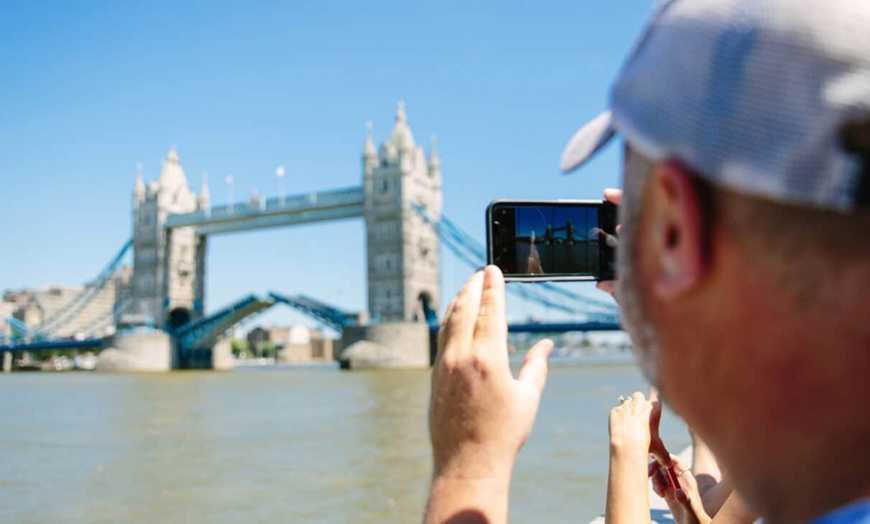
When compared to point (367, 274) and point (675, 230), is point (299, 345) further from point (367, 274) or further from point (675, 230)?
point (675, 230)

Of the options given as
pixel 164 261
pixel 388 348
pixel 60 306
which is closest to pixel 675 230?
pixel 388 348

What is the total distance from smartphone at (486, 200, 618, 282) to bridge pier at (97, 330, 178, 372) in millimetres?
37152

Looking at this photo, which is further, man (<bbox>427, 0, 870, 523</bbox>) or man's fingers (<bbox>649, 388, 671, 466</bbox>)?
man's fingers (<bbox>649, 388, 671, 466</bbox>)

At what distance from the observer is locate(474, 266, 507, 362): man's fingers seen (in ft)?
1.93

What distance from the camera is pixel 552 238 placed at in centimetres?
101

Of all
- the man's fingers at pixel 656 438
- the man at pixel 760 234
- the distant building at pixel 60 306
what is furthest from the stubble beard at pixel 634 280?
the distant building at pixel 60 306

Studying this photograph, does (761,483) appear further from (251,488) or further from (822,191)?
(251,488)

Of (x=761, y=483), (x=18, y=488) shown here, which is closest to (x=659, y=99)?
(x=761, y=483)

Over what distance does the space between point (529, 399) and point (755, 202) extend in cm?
25

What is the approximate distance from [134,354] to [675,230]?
3799 centimetres

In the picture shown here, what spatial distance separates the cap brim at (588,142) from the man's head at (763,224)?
33mm

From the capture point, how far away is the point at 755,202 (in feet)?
1.27

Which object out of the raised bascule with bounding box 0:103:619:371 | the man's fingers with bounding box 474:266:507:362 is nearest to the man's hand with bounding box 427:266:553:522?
the man's fingers with bounding box 474:266:507:362

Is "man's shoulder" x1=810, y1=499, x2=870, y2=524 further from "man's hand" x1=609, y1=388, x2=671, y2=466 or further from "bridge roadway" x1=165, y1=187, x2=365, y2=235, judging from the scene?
"bridge roadway" x1=165, y1=187, x2=365, y2=235
